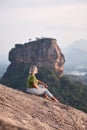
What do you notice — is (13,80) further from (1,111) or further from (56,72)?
(1,111)

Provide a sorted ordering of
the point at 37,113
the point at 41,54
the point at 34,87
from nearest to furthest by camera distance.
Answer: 1. the point at 37,113
2. the point at 34,87
3. the point at 41,54

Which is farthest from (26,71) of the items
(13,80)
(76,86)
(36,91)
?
(36,91)

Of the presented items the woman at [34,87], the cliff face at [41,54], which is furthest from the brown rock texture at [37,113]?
the cliff face at [41,54]

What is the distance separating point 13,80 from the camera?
86812mm

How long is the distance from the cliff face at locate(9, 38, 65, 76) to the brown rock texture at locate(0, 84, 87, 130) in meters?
77.6

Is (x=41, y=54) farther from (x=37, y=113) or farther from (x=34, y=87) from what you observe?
(x=37, y=113)

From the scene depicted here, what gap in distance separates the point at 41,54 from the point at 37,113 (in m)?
81.2

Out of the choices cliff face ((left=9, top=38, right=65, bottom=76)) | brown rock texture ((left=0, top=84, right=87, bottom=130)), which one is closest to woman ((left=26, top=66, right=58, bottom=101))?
brown rock texture ((left=0, top=84, right=87, bottom=130))

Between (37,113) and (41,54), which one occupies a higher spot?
(41,54)

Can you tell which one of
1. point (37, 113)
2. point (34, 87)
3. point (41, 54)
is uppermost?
point (41, 54)

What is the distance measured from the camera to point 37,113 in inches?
490

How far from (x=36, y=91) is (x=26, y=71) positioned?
73.9 metres

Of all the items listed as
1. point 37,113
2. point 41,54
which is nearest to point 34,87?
point 37,113

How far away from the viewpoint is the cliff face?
92.4 metres
